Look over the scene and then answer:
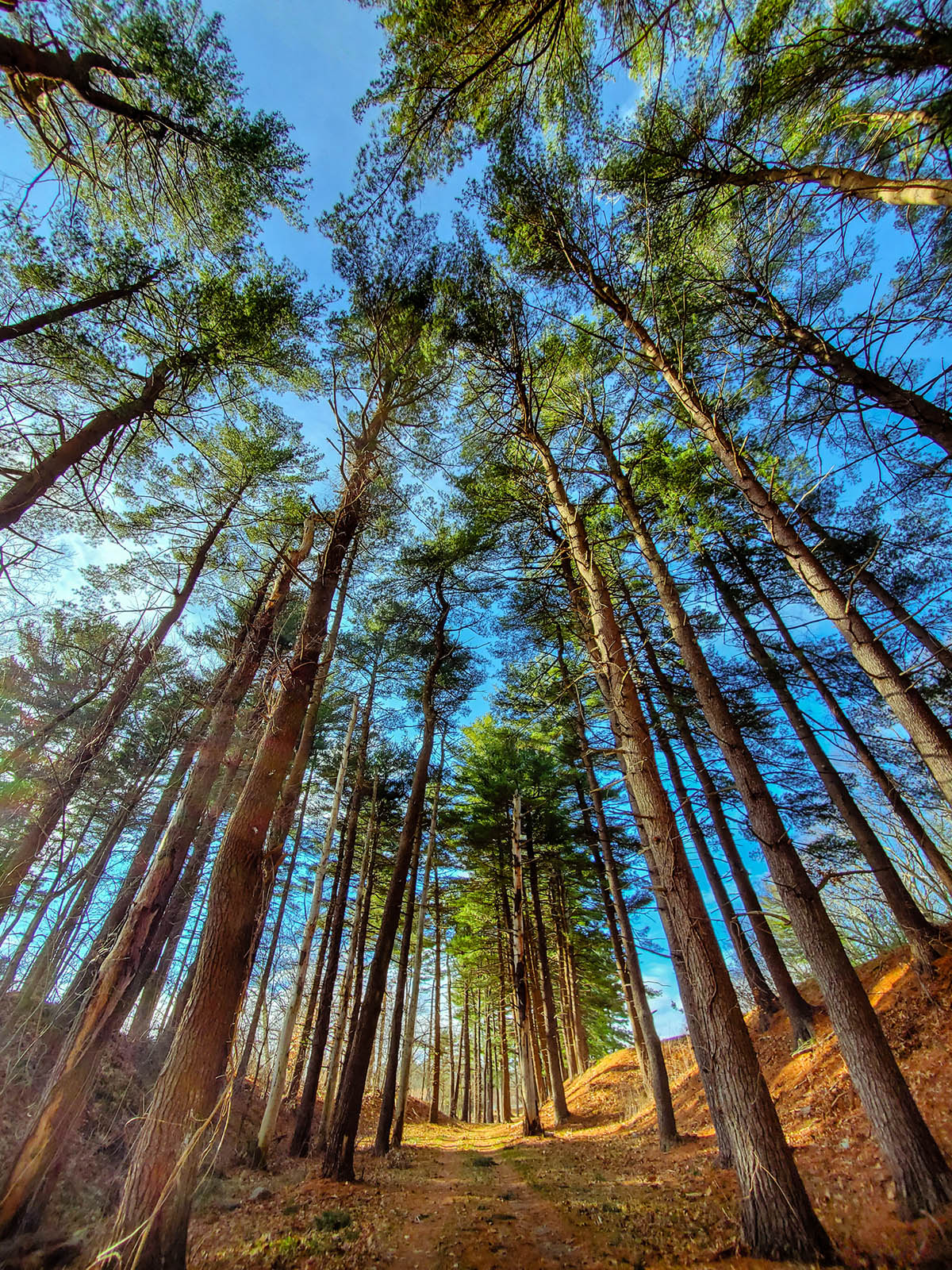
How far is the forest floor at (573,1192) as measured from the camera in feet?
11.5

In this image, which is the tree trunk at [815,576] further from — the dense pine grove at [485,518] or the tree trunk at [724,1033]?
the tree trunk at [724,1033]

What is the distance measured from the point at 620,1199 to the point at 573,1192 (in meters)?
0.86

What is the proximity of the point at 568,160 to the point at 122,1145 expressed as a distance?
16.5m

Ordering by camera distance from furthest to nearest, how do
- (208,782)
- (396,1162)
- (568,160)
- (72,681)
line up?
(72,681) → (396,1162) → (208,782) → (568,160)

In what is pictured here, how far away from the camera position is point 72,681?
476 inches

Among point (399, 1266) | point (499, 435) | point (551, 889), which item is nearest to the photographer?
point (399, 1266)

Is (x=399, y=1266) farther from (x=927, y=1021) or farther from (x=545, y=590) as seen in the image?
(x=545, y=590)

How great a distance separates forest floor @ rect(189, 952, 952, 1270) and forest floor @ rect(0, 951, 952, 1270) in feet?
0.07

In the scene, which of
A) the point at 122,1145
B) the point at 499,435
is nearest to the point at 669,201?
the point at 499,435

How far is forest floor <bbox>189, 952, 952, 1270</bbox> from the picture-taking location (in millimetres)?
3422

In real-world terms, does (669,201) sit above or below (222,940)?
above

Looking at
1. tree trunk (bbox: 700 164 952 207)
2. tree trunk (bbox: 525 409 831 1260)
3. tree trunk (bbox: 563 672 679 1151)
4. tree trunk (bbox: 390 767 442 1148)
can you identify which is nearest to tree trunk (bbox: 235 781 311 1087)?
tree trunk (bbox: 390 767 442 1148)

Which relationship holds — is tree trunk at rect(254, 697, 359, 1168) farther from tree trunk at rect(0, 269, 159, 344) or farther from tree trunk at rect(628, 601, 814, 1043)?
tree trunk at rect(0, 269, 159, 344)

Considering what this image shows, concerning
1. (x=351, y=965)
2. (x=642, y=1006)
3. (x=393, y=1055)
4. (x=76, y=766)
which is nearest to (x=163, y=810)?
(x=351, y=965)
